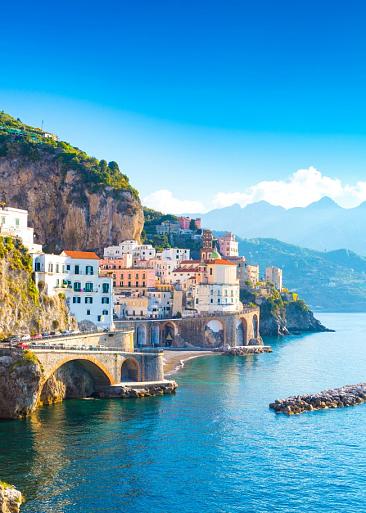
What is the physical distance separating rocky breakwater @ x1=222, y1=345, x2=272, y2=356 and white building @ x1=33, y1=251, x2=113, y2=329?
135ft

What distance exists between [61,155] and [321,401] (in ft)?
357

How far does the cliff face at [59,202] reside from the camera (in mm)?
168000

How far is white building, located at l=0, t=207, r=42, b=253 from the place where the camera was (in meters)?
97.6

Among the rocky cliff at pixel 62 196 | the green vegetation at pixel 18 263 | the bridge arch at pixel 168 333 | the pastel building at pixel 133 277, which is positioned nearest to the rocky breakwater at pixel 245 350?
the bridge arch at pixel 168 333

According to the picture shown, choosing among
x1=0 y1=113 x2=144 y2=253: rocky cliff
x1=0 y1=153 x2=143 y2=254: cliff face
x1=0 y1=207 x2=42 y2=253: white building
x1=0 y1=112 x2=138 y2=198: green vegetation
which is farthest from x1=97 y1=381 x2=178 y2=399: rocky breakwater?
x1=0 y1=112 x2=138 y2=198: green vegetation

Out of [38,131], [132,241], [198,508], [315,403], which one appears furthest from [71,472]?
[38,131]

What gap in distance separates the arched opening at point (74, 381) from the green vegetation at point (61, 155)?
94.5 metres

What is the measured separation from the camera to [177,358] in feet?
412

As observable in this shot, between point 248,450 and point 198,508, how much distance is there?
1485 cm

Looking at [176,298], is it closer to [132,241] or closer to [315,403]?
[132,241]

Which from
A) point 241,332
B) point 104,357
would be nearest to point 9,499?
point 104,357

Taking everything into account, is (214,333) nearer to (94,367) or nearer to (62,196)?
(62,196)

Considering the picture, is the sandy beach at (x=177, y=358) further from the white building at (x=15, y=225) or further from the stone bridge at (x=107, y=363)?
the white building at (x=15, y=225)

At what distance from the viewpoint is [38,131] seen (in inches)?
7707
